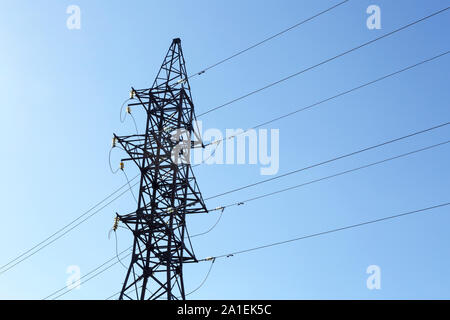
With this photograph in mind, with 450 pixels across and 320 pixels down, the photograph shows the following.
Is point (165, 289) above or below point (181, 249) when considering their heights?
below

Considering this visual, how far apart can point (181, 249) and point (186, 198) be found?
8.38 ft

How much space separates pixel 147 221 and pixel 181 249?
6.57 feet
